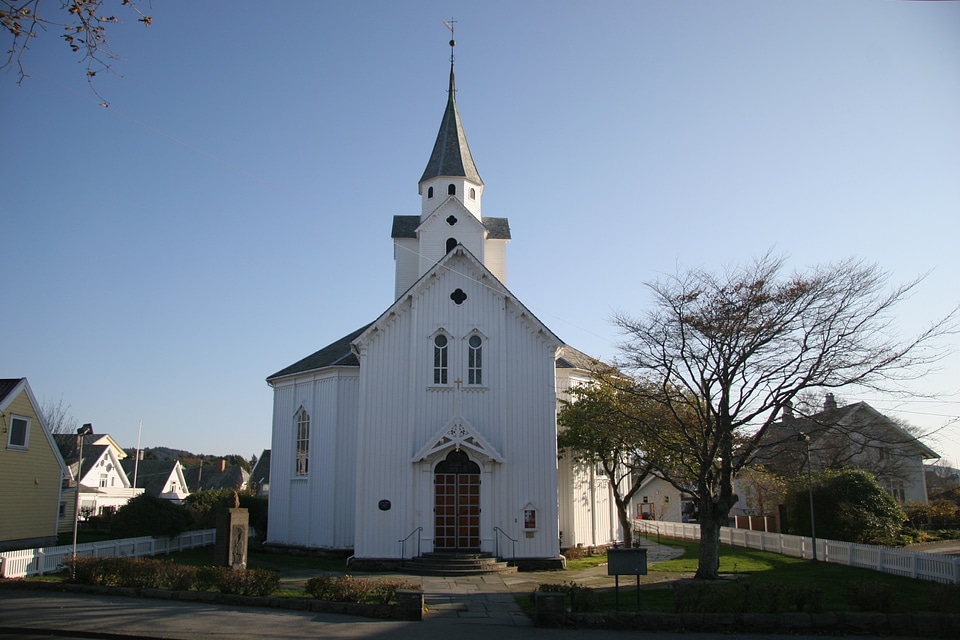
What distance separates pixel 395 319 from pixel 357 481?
5789mm

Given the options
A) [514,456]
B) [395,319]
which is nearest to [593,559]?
[514,456]

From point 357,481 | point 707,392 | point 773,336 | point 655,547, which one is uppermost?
point 773,336

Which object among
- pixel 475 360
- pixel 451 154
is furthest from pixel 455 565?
pixel 451 154

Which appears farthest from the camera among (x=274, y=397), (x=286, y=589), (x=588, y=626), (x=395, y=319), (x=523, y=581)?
(x=274, y=397)

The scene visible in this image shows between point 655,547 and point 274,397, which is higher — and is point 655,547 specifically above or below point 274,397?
below

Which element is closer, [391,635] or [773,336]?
[391,635]

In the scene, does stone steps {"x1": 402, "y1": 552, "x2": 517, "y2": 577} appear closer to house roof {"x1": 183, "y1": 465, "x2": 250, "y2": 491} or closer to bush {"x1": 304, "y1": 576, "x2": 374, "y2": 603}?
bush {"x1": 304, "y1": 576, "x2": 374, "y2": 603}

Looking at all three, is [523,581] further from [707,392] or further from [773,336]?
[773,336]

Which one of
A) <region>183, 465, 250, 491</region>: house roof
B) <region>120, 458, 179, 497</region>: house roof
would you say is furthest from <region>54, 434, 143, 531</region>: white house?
<region>183, 465, 250, 491</region>: house roof

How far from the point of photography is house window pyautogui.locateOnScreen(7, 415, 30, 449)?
2783cm

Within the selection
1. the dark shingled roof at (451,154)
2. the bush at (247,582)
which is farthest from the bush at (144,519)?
the dark shingled roof at (451,154)

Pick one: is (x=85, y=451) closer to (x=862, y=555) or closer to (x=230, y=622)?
(x=230, y=622)

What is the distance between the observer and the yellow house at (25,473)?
27.2 metres

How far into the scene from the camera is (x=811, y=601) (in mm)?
14312
